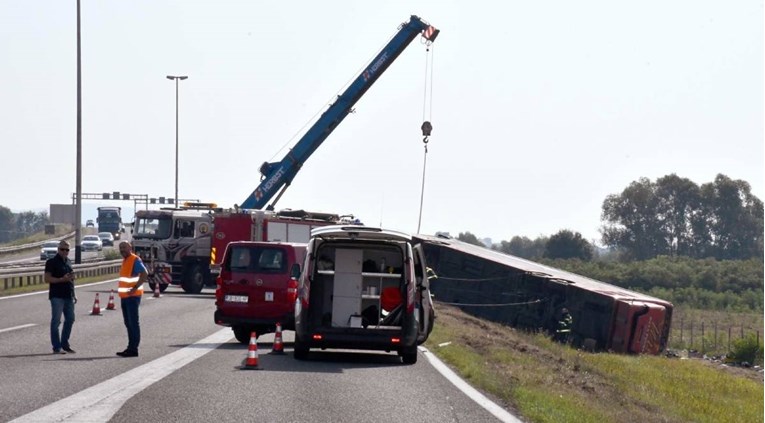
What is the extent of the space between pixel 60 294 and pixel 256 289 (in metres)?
4.18

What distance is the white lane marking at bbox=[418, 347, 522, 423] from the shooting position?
13.2 meters

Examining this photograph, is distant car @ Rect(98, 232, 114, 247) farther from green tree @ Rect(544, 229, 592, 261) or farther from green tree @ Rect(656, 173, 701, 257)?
green tree @ Rect(656, 173, 701, 257)

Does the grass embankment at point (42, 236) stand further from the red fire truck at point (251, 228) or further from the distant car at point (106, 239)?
the red fire truck at point (251, 228)

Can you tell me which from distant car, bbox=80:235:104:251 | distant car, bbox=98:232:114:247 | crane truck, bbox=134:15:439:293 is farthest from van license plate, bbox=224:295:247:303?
distant car, bbox=98:232:114:247

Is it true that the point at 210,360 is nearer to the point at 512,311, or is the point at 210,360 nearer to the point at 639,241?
the point at 512,311

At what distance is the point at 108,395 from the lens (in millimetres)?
13531

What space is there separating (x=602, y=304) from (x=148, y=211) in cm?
1608

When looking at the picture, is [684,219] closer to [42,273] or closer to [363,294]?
[42,273]

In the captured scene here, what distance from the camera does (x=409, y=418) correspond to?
12.7 m

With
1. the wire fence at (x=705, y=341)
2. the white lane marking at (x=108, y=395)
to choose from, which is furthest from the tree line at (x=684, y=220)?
the white lane marking at (x=108, y=395)

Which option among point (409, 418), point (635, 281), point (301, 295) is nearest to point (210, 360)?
point (301, 295)

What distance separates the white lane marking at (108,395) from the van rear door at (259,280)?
317 cm

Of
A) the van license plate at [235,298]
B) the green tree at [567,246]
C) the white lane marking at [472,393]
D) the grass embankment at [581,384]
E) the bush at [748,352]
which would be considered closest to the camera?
the white lane marking at [472,393]

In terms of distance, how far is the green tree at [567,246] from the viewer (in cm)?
12550
